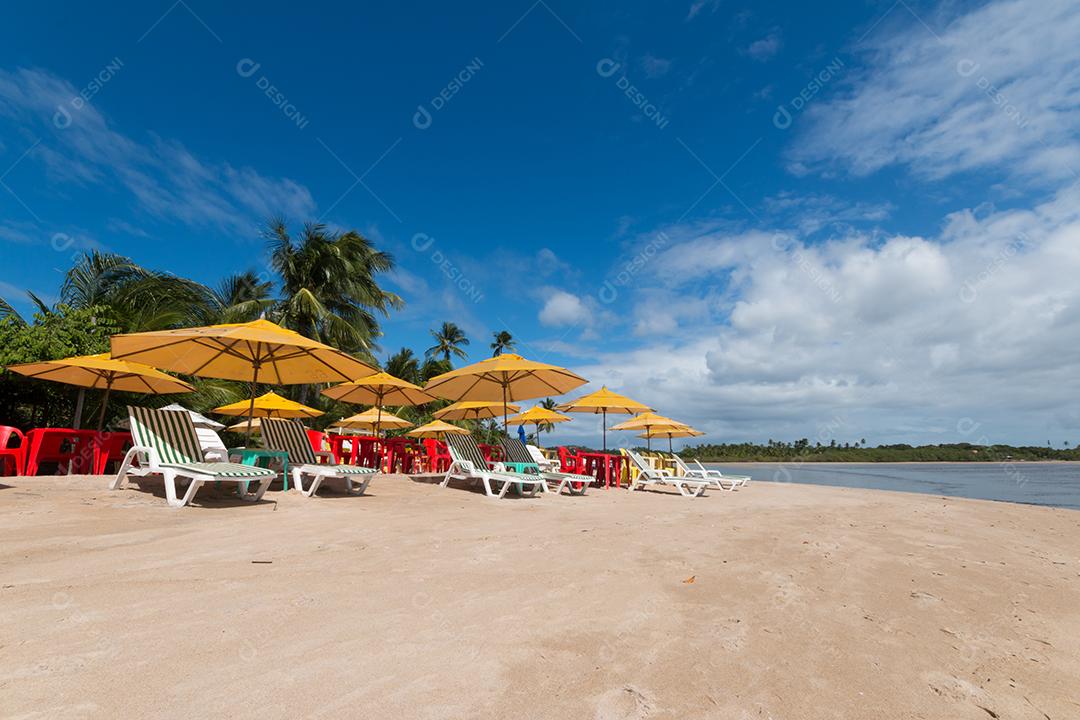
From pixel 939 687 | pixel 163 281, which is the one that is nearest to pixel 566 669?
pixel 939 687

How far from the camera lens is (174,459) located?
230 inches

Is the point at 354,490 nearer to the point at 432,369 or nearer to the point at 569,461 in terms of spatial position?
the point at 569,461

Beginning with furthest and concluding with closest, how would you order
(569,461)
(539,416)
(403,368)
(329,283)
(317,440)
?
(403,368) → (329,283) → (539,416) → (569,461) → (317,440)

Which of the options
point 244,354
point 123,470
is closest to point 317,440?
point 244,354

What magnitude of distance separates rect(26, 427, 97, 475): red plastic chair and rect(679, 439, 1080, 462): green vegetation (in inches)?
2419

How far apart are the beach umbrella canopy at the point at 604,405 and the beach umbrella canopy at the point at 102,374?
7.92m

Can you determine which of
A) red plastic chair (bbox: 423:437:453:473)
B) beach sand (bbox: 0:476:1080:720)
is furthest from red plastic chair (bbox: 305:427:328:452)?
beach sand (bbox: 0:476:1080:720)

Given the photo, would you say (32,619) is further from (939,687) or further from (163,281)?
(163,281)

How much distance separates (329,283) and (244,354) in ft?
55.5

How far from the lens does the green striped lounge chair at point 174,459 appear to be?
525 centimetres

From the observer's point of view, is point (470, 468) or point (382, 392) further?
point (382, 392)

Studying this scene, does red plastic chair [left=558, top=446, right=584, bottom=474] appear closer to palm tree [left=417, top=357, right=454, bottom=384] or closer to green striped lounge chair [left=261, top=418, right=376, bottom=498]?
green striped lounge chair [left=261, top=418, right=376, bottom=498]

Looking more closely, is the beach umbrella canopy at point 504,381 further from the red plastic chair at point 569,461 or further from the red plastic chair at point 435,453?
the red plastic chair at point 435,453

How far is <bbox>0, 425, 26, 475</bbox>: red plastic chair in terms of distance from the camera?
23.7ft
